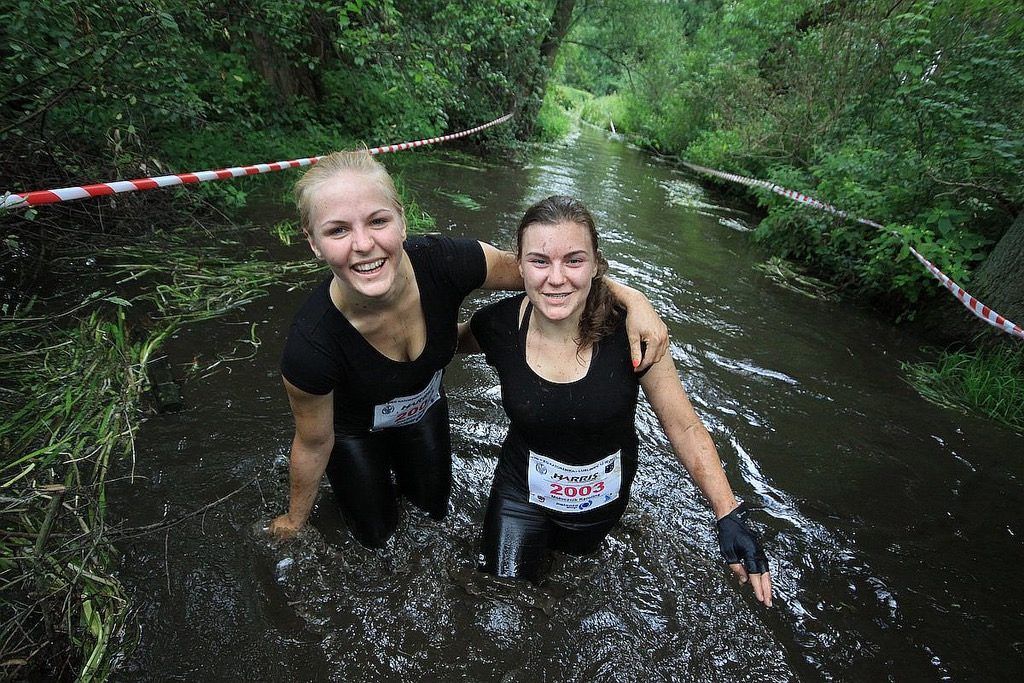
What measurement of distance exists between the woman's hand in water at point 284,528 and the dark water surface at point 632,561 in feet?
0.21

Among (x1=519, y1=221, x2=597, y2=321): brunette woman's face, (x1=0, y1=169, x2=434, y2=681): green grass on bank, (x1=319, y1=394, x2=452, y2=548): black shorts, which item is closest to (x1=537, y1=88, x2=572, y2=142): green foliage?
(x1=0, y1=169, x2=434, y2=681): green grass on bank

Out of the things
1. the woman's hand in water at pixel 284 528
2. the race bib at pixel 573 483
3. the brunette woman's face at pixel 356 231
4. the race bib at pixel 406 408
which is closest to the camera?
the brunette woman's face at pixel 356 231

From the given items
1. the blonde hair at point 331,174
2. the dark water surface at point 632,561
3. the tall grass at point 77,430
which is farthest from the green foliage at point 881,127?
the tall grass at point 77,430

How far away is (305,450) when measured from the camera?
2.04 metres

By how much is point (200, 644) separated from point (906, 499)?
3.66 metres

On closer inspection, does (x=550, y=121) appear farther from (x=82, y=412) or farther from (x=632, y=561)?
(x=632, y=561)

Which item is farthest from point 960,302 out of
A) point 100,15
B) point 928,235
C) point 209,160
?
point 209,160

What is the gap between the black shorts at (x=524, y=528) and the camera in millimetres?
2205

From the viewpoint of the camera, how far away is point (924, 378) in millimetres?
4480

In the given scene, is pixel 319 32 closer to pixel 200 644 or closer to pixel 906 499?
pixel 200 644

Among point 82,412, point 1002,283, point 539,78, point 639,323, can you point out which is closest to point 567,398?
point 639,323

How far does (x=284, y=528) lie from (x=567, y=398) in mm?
1387

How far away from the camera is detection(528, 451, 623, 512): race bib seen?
6.64ft

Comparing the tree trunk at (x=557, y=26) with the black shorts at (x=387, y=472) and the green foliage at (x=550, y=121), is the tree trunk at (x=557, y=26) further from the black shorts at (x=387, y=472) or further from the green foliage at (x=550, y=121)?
the black shorts at (x=387, y=472)
